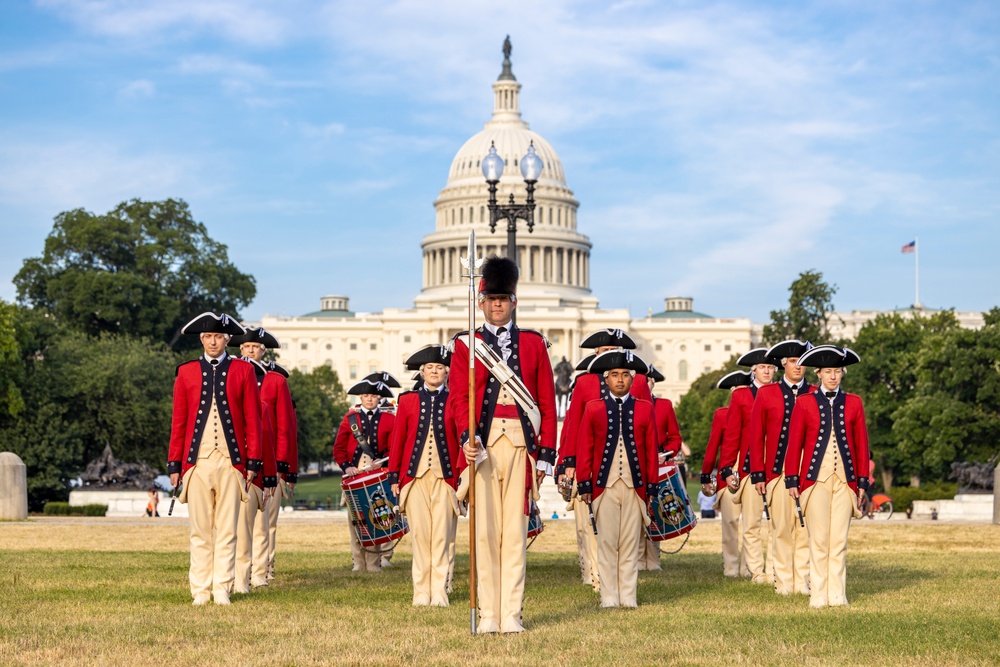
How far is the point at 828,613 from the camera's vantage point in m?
13.2

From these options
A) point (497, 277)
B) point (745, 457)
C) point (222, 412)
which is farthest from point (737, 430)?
point (222, 412)

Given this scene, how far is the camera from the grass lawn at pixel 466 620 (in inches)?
420

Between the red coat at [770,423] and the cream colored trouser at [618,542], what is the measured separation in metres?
1.79

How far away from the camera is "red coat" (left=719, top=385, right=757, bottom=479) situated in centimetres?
1722

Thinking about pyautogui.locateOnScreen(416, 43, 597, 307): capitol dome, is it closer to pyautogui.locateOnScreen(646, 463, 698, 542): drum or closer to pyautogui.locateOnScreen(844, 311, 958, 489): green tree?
pyautogui.locateOnScreen(844, 311, 958, 489): green tree

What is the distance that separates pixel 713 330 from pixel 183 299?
83.3 meters

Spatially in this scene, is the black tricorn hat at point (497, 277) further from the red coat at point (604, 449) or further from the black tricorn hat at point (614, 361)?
the red coat at point (604, 449)

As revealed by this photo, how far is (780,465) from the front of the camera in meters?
15.5

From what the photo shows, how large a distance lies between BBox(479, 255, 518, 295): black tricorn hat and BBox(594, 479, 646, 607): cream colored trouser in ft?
7.83

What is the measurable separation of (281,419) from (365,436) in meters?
2.61

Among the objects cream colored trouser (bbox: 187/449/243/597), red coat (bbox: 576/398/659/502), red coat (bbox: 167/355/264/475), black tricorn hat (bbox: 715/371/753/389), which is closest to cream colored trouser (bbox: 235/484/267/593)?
cream colored trouser (bbox: 187/449/243/597)

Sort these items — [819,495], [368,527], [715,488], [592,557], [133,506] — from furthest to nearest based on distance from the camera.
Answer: [133,506] → [715,488] → [368,527] → [592,557] → [819,495]

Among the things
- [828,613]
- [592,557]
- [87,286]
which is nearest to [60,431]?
[87,286]

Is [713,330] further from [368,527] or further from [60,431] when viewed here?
[368,527]
